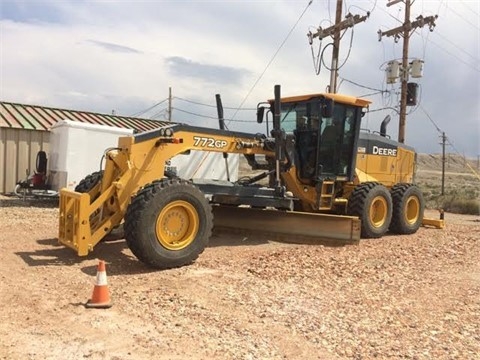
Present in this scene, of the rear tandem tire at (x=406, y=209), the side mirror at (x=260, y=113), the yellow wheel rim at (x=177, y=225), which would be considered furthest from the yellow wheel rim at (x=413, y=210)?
the yellow wheel rim at (x=177, y=225)

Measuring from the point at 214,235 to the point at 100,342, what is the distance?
5.41 m

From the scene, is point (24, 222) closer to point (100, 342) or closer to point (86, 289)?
point (86, 289)

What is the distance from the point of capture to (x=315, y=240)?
902cm

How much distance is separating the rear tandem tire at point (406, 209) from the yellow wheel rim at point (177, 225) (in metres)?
5.74

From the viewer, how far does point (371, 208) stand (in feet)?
33.8

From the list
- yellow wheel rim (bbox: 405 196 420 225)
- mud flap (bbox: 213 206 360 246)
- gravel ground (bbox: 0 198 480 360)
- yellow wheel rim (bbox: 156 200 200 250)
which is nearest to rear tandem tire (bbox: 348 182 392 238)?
mud flap (bbox: 213 206 360 246)

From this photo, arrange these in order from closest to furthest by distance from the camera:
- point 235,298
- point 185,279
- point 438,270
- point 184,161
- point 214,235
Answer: point 235,298 < point 185,279 < point 438,270 < point 214,235 < point 184,161

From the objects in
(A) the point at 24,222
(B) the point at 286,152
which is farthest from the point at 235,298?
(A) the point at 24,222

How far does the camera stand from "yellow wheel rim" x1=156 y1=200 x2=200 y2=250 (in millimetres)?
6691

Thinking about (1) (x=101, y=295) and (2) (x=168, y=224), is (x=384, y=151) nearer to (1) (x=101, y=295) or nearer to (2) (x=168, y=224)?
(2) (x=168, y=224)

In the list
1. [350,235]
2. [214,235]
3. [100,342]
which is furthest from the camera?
[214,235]

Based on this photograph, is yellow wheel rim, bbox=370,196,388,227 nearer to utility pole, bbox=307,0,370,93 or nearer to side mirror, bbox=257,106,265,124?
side mirror, bbox=257,106,265,124

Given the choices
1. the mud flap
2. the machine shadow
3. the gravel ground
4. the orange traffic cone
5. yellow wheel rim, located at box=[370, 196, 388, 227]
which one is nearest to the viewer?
the gravel ground

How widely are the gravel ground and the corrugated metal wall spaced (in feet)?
29.2
